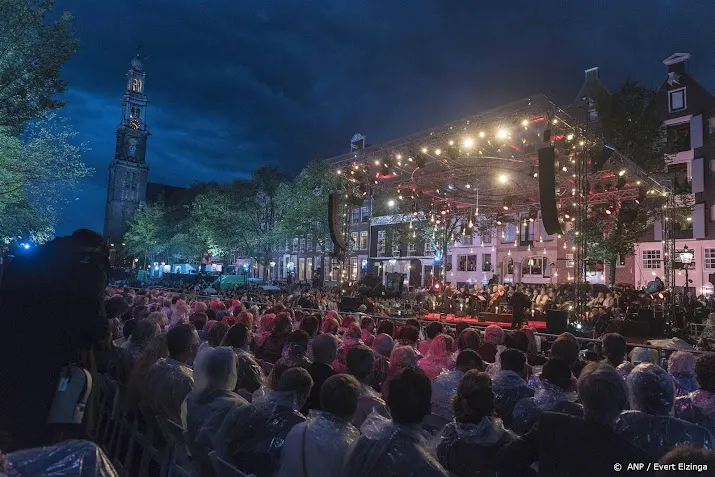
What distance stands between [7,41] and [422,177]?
16102mm

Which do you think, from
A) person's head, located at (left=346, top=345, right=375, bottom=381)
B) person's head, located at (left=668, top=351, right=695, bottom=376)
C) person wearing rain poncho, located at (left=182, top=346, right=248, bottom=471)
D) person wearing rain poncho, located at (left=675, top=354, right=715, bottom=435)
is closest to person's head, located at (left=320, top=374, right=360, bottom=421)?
person wearing rain poncho, located at (left=182, top=346, right=248, bottom=471)

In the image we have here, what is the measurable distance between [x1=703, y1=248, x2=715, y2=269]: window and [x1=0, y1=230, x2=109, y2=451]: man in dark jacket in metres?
35.3

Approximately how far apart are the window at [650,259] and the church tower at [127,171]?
7970 cm

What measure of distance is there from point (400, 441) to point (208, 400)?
157cm

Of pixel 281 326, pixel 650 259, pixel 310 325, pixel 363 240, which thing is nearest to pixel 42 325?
pixel 281 326

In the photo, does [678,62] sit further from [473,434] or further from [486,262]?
[473,434]

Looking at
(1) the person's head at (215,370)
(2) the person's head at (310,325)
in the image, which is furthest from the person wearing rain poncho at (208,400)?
(2) the person's head at (310,325)

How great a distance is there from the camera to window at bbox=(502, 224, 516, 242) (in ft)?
123

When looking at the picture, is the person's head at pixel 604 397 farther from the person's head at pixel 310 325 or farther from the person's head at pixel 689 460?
the person's head at pixel 310 325

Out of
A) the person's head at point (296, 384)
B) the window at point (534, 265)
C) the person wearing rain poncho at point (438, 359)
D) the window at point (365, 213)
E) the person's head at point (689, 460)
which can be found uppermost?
the window at point (365, 213)

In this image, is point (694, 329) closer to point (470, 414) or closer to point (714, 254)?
point (714, 254)

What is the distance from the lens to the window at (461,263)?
41125 millimetres

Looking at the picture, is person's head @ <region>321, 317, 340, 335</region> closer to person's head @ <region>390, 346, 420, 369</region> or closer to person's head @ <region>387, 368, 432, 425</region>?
person's head @ <region>390, 346, 420, 369</region>

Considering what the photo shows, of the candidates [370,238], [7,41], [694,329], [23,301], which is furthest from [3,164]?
[370,238]
